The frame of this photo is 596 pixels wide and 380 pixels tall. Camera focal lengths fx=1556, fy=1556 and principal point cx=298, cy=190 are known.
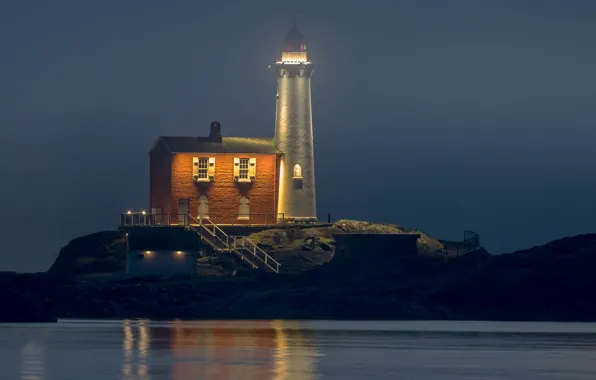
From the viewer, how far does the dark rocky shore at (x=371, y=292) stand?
7456 centimetres

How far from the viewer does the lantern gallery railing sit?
90.6 metres

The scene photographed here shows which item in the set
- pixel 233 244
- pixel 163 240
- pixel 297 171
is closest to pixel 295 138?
pixel 297 171

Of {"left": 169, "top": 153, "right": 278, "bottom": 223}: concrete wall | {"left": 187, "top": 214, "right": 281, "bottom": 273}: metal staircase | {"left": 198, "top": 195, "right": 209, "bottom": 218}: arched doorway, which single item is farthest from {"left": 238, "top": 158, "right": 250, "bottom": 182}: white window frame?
{"left": 187, "top": 214, "right": 281, "bottom": 273}: metal staircase

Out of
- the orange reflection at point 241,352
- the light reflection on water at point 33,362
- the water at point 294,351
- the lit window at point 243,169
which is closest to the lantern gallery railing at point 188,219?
the lit window at point 243,169

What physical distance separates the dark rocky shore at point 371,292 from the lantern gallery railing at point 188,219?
9.76 metres

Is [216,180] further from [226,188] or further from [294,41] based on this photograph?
[294,41]

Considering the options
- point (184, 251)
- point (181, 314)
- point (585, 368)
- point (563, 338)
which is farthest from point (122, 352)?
point (184, 251)

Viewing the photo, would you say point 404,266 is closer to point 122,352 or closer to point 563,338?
point 563,338

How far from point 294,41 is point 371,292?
72.6ft

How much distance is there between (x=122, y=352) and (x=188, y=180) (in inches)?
1710

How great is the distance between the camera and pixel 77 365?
4344 centimetres

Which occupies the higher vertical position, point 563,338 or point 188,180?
point 188,180

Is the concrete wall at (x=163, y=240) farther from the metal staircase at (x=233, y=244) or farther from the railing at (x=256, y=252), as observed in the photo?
the railing at (x=256, y=252)

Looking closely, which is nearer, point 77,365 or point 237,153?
point 77,365
